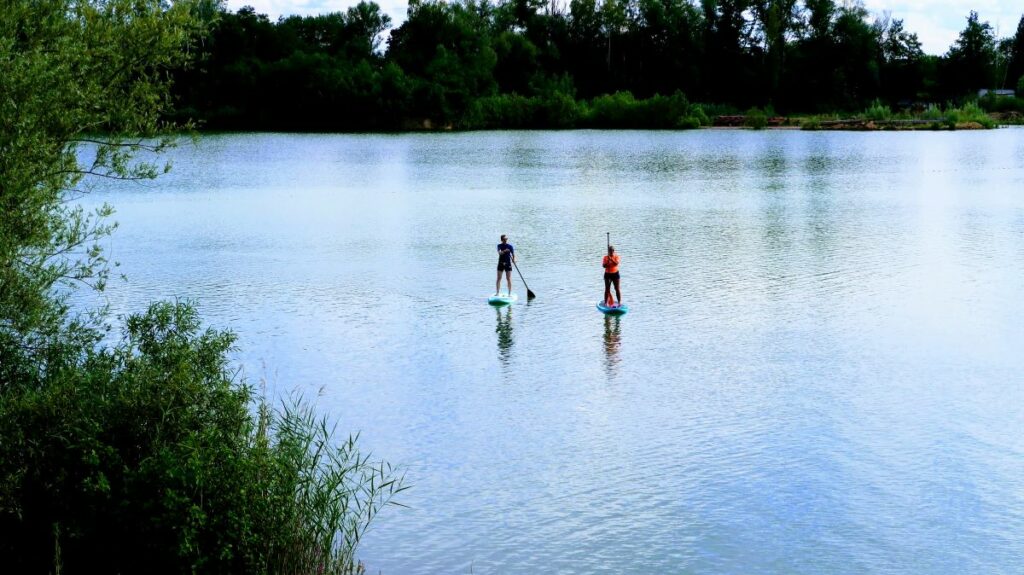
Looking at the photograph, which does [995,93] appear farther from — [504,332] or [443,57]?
[504,332]

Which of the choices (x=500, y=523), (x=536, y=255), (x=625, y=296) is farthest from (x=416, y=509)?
(x=536, y=255)

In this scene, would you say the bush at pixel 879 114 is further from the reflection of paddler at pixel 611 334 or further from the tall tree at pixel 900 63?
the reflection of paddler at pixel 611 334

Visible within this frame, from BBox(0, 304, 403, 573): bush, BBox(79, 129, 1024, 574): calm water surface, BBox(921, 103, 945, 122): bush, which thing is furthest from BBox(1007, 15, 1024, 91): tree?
BBox(0, 304, 403, 573): bush

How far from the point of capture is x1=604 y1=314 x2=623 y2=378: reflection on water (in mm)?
22431

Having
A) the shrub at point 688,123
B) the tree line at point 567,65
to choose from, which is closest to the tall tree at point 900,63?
the tree line at point 567,65

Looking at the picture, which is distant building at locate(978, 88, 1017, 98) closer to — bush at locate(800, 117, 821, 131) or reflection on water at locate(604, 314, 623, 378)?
bush at locate(800, 117, 821, 131)

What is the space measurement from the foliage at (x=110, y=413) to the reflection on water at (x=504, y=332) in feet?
24.9

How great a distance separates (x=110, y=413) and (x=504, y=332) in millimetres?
13679

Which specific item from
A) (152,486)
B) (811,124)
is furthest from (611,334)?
(811,124)

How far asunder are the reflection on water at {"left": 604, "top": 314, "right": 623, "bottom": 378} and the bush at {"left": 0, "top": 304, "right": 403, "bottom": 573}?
10.1 metres

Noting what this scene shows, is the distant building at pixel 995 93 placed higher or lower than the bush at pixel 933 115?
higher

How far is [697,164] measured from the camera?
76000mm

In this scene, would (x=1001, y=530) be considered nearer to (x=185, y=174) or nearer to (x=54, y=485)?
(x=54, y=485)

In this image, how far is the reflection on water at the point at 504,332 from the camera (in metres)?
23.4
